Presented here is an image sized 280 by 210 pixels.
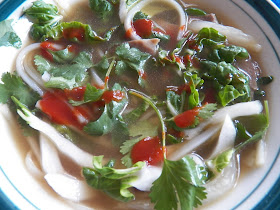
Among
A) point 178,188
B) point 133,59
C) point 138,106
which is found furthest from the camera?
point 133,59

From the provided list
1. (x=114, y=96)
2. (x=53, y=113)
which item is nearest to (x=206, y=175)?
(x=114, y=96)

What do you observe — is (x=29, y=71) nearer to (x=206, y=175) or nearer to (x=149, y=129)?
(x=149, y=129)

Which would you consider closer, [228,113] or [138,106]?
[228,113]

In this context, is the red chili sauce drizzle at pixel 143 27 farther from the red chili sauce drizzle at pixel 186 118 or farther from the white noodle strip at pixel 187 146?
the white noodle strip at pixel 187 146

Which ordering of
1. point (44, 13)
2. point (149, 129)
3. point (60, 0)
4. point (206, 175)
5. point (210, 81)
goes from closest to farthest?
1. point (206, 175)
2. point (149, 129)
3. point (210, 81)
4. point (44, 13)
5. point (60, 0)

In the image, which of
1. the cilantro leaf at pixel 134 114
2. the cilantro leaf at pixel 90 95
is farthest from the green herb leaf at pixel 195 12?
the cilantro leaf at pixel 90 95

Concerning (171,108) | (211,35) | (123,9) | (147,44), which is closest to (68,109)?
(171,108)

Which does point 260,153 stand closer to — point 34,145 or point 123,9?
point 34,145
